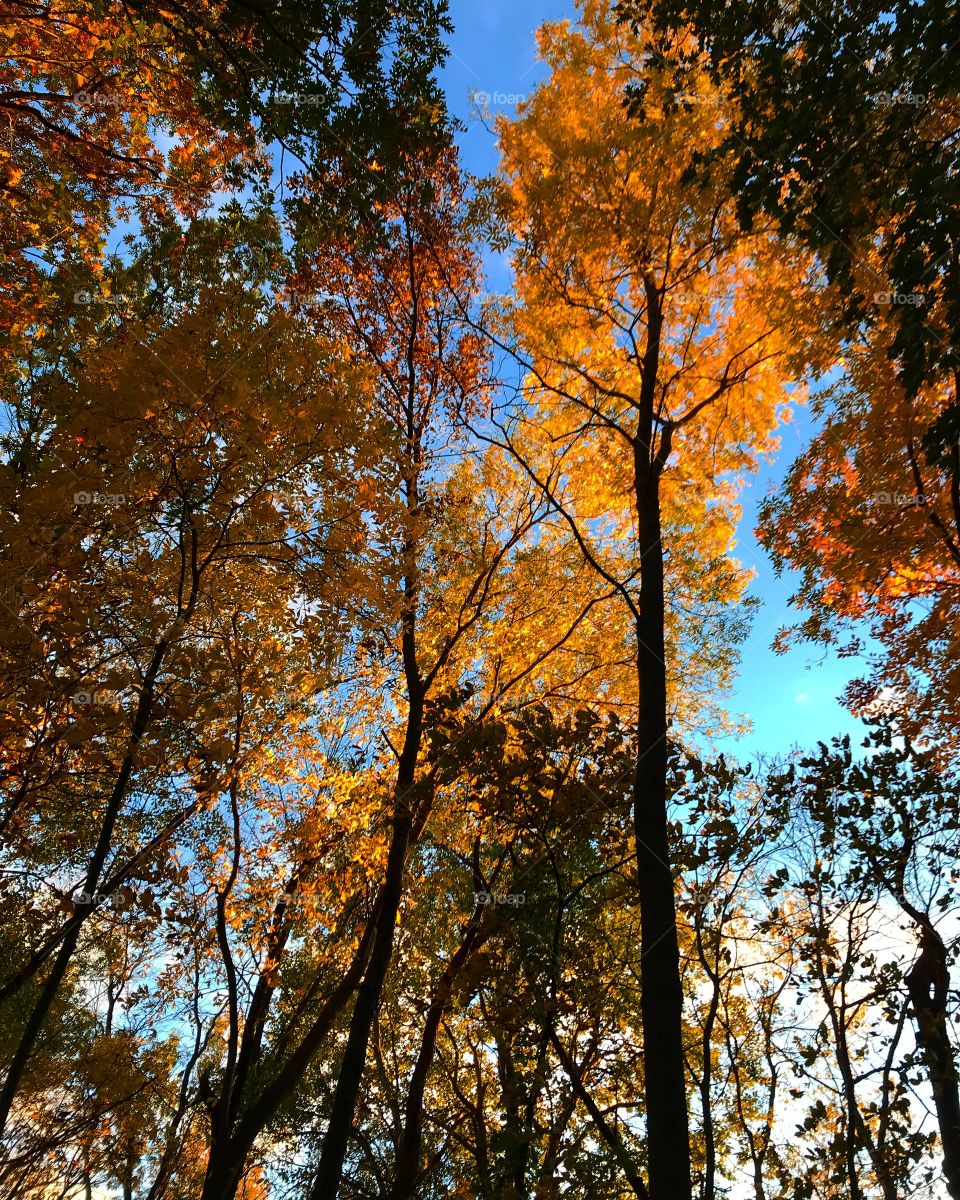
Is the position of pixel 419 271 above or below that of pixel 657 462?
above

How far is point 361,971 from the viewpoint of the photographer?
709 centimetres

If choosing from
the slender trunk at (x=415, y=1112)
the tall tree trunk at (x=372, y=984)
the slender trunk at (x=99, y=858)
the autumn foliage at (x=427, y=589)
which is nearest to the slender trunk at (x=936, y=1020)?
the autumn foliage at (x=427, y=589)

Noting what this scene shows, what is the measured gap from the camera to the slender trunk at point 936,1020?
3879 mm

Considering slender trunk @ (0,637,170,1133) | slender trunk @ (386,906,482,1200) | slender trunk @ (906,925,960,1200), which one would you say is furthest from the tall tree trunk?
slender trunk @ (906,925,960,1200)

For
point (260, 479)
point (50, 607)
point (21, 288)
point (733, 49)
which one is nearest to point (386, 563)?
point (260, 479)

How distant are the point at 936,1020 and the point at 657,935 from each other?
194cm

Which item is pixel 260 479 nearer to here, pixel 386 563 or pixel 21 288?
pixel 386 563

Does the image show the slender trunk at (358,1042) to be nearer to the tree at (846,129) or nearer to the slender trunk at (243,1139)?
the slender trunk at (243,1139)

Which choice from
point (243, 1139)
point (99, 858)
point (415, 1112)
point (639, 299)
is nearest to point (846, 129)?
point (639, 299)

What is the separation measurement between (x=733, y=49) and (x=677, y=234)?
1.61 m

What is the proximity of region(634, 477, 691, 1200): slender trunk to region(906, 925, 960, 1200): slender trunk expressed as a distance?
1573mm

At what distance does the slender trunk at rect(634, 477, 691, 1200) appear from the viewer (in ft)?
10.1

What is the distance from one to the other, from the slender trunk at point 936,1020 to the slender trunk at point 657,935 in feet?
5.16

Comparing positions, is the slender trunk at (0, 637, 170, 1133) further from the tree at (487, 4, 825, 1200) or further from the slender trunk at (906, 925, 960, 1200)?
the slender trunk at (906, 925, 960, 1200)
